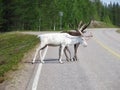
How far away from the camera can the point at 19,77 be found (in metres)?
12.1

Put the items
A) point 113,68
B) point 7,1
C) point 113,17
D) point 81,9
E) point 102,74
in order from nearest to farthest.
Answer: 1. point 102,74
2. point 113,68
3. point 7,1
4. point 81,9
5. point 113,17

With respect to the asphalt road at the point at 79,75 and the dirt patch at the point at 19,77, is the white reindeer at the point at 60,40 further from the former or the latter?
the dirt patch at the point at 19,77

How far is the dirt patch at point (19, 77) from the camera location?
10688 millimetres

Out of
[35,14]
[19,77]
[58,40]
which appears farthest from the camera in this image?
[35,14]

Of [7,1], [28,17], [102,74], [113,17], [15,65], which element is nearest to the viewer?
[102,74]

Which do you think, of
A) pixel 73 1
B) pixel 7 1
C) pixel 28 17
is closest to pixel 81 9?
pixel 73 1

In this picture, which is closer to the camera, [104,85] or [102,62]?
[104,85]

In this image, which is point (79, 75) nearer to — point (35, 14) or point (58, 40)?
point (58, 40)

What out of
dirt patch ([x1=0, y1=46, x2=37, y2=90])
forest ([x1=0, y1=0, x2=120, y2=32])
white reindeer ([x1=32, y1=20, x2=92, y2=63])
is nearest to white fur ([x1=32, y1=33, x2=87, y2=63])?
white reindeer ([x1=32, y1=20, x2=92, y2=63])

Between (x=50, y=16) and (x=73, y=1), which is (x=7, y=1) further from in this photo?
(x=73, y=1)

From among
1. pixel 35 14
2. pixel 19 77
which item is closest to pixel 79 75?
pixel 19 77

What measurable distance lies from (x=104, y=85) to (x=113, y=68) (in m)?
3.23

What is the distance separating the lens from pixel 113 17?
187000 mm

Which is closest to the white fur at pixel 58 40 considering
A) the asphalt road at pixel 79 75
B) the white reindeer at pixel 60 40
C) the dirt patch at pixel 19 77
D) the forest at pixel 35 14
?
the white reindeer at pixel 60 40
